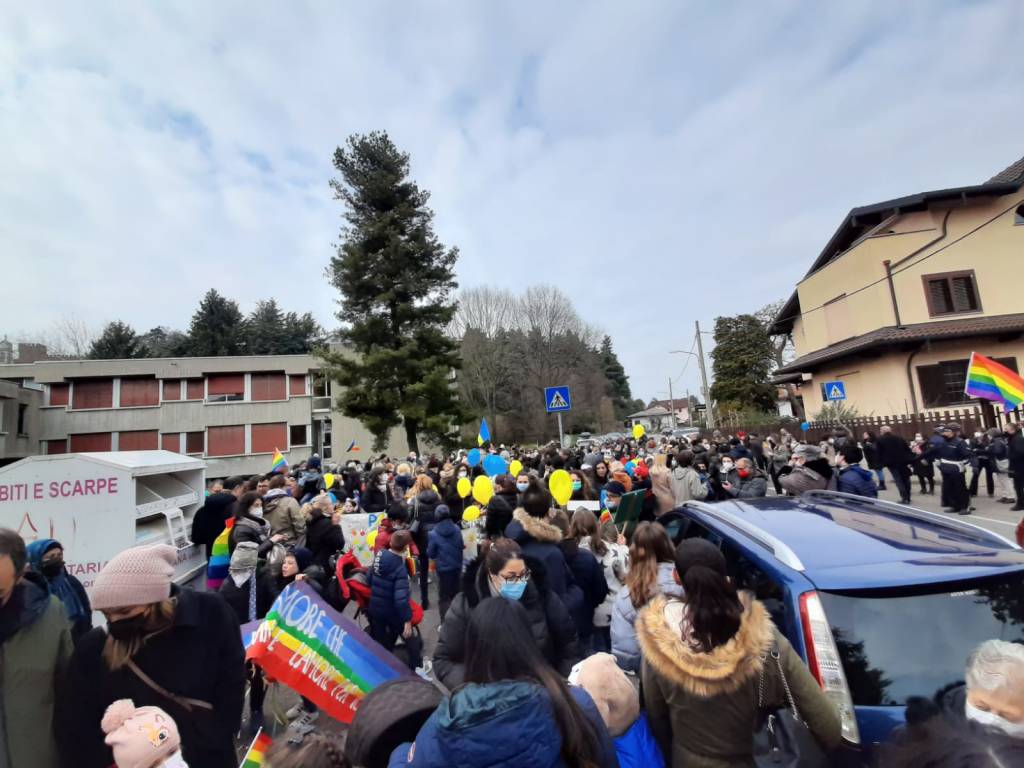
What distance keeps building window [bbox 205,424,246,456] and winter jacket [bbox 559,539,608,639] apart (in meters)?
32.6

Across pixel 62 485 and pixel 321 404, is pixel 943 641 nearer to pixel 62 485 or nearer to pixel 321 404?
pixel 62 485

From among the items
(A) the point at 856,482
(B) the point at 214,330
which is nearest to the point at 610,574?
(A) the point at 856,482

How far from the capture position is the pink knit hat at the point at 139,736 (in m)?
1.71

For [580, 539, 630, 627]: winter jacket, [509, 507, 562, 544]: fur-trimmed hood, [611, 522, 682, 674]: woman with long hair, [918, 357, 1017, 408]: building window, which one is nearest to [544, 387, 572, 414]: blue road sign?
[580, 539, 630, 627]: winter jacket

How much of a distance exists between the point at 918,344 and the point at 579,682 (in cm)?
2375

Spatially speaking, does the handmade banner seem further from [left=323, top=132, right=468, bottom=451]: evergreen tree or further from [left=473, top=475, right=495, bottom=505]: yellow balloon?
[left=323, top=132, right=468, bottom=451]: evergreen tree

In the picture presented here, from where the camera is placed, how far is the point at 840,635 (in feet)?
7.23

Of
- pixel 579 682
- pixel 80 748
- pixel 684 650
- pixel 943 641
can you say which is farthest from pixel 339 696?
pixel 943 641

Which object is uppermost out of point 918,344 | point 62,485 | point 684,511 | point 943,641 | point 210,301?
point 210,301

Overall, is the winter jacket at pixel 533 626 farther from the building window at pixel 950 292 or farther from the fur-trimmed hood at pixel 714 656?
the building window at pixel 950 292

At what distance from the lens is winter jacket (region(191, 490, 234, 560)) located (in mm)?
6363

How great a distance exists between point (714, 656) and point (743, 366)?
46.5 metres

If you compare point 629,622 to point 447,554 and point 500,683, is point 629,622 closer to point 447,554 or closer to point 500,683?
point 500,683

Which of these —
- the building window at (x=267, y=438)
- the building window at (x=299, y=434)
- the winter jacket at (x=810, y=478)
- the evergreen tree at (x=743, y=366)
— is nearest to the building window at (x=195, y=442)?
the building window at (x=267, y=438)
